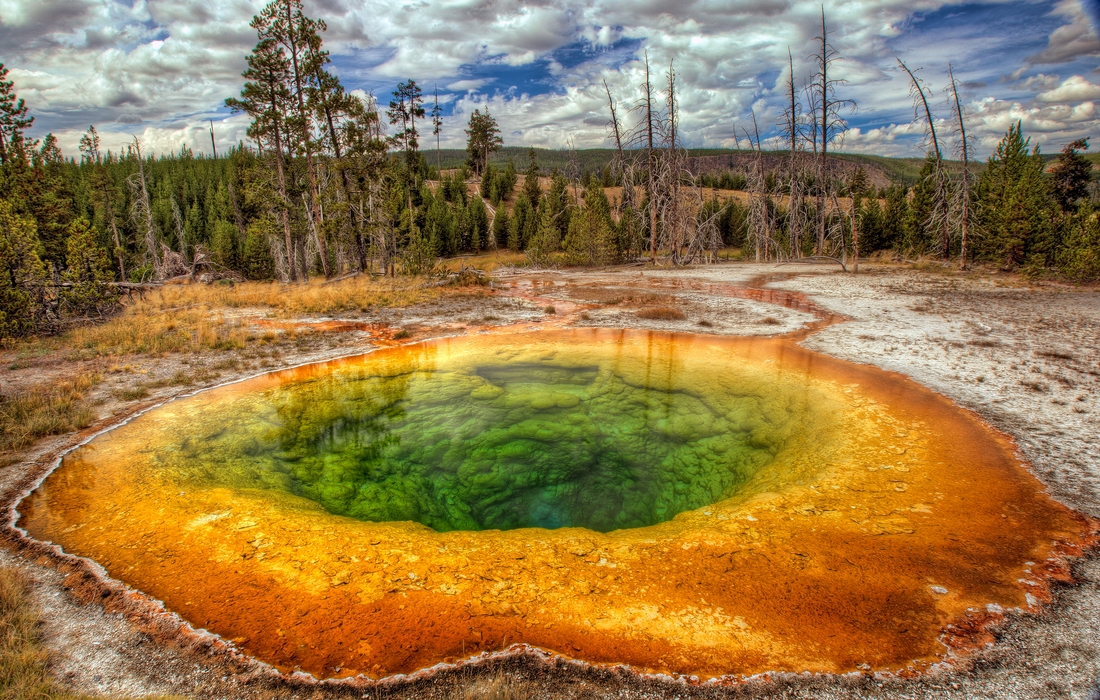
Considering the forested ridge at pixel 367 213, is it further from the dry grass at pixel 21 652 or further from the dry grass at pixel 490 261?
the dry grass at pixel 21 652

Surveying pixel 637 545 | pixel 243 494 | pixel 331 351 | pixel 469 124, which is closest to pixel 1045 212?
pixel 637 545

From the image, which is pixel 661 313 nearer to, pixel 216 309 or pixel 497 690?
pixel 497 690

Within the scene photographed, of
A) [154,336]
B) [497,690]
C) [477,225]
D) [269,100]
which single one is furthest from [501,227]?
[497,690]

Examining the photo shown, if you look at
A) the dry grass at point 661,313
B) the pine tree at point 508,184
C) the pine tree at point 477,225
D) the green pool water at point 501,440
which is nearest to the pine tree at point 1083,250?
the dry grass at point 661,313

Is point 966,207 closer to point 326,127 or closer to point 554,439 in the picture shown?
point 554,439

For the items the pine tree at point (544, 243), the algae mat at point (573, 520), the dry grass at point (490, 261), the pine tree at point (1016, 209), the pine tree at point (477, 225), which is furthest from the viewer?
the pine tree at point (477, 225)

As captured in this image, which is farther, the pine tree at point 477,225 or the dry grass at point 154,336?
the pine tree at point 477,225

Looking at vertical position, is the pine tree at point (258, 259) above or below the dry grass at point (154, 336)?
above
